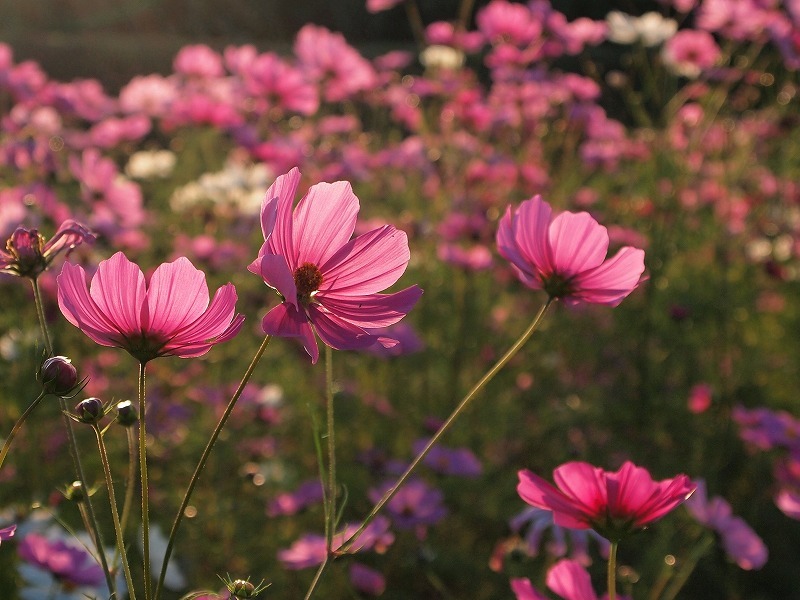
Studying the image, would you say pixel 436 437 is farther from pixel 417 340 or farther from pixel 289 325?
pixel 417 340

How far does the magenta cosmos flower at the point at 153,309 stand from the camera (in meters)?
0.52

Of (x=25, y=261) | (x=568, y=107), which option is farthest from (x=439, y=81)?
(x=25, y=261)

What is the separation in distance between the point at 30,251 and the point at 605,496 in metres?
0.37

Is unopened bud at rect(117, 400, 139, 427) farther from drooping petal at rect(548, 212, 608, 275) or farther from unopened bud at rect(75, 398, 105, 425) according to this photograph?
drooping petal at rect(548, 212, 608, 275)

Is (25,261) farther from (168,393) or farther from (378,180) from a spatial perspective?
(378,180)

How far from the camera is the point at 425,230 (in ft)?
7.02

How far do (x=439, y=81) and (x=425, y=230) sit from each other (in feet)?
1.71

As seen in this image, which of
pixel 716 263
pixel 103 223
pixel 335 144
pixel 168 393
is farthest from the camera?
pixel 335 144

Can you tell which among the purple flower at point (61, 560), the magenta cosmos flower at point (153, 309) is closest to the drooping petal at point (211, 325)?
the magenta cosmos flower at point (153, 309)

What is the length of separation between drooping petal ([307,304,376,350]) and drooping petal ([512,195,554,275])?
0.48 ft

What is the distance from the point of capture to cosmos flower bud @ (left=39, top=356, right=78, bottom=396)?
498 mm

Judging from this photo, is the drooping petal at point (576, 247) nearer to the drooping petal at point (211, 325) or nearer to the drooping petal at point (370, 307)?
the drooping petal at point (370, 307)

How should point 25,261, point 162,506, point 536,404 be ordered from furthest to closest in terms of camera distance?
point 536,404, point 162,506, point 25,261

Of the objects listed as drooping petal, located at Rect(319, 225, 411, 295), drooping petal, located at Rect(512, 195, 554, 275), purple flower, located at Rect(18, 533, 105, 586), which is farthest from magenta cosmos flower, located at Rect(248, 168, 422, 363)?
purple flower, located at Rect(18, 533, 105, 586)
